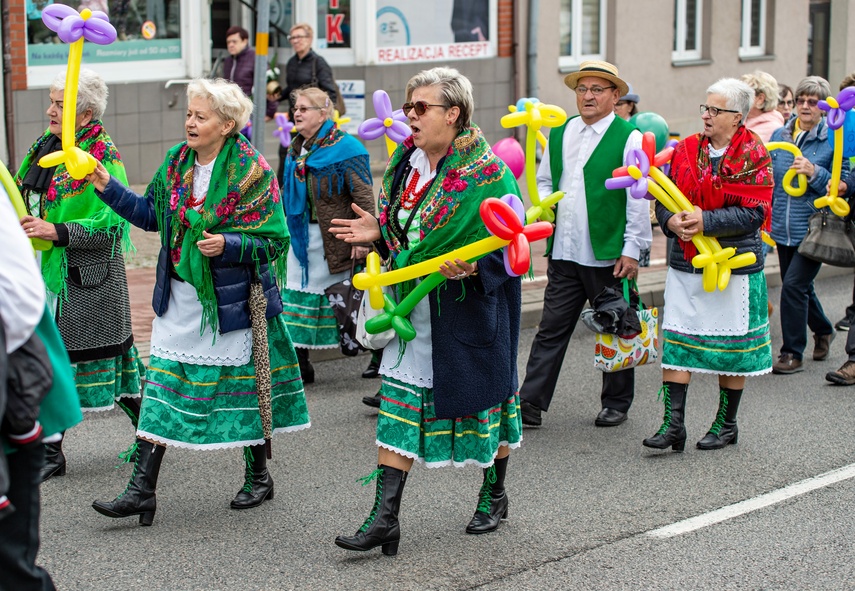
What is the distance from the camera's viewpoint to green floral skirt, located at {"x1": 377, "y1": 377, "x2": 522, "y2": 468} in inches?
197

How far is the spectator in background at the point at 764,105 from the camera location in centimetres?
923

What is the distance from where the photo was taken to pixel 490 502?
210 inches

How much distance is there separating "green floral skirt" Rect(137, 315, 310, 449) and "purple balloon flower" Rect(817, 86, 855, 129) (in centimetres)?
402

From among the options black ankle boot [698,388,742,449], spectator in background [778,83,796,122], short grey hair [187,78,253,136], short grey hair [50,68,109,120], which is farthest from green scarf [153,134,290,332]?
spectator in background [778,83,796,122]

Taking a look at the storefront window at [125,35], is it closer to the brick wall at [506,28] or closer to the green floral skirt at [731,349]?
the brick wall at [506,28]

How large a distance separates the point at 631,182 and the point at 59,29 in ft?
8.41

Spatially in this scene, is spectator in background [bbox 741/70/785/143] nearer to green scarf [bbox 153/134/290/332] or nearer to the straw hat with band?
the straw hat with band

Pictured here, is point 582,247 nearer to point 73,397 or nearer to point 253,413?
point 253,413

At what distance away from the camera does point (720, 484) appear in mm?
6012

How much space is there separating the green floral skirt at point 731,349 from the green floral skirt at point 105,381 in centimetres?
256

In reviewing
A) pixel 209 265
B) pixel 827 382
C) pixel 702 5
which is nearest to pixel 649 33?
pixel 702 5

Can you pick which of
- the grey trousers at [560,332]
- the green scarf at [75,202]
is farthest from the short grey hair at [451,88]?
the grey trousers at [560,332]

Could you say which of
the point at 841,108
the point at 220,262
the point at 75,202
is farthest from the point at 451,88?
the point at 841,108

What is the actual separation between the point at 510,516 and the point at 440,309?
1070 millimetres
